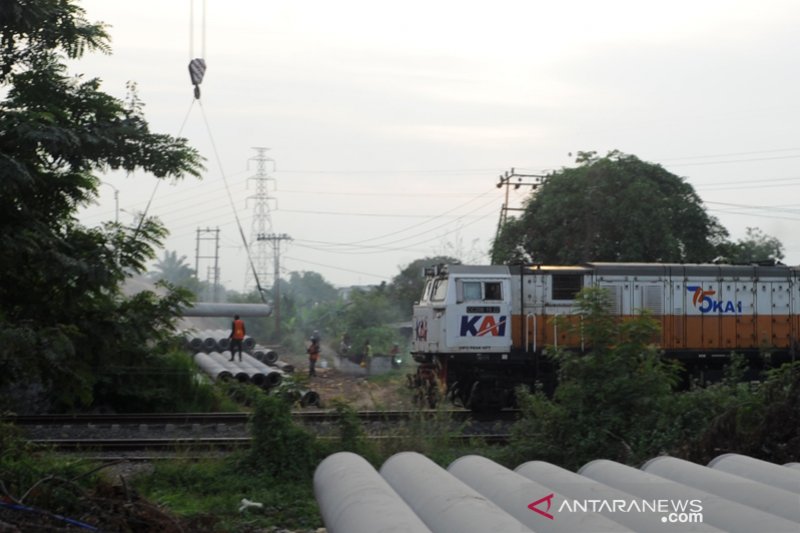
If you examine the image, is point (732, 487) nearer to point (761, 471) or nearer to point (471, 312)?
point (761, 471)

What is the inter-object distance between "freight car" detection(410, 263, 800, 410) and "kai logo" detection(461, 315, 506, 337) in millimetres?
22

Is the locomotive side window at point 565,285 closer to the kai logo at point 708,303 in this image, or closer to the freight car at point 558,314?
the freight car at point 558,314

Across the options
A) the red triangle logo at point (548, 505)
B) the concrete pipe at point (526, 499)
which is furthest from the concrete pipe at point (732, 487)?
the red triangle logo at point (548, 505)

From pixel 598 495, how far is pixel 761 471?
5.34 ft

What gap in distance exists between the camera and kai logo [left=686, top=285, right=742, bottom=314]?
20234 mm

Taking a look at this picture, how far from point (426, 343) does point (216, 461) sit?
29.4ft

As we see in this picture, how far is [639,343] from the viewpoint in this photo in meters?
12.4

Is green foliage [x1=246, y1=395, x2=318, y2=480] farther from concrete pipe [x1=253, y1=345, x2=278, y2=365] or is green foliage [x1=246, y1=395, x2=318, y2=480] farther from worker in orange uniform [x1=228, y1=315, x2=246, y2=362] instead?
concrete pipe [x1=253, y1=345, x2=278, y2=365]

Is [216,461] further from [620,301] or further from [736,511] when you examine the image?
[620,301]

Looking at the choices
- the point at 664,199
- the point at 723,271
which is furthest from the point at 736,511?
the point at 664,199

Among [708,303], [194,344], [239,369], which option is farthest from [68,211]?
[194,344]

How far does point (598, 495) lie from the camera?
5824mm

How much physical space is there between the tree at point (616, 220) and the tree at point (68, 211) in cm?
2118

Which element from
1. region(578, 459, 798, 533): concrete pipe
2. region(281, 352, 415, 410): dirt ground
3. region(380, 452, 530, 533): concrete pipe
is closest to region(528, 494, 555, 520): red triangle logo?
region(380, 452, 530, 533): concrete pipe
